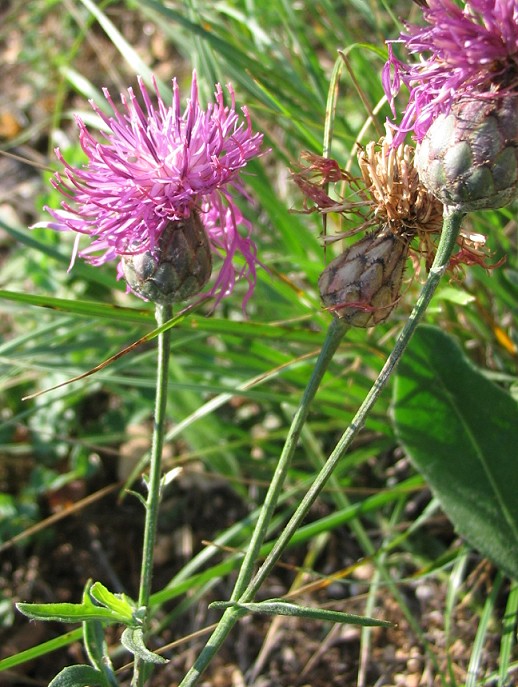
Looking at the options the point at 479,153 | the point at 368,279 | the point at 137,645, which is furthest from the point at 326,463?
the point at 479,153

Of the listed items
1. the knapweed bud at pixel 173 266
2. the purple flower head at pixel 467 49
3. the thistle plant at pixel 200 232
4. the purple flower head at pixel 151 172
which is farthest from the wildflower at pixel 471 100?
the knapweed bud at pixel 173 266

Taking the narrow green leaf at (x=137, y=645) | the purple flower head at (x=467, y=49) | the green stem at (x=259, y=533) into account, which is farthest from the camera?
the green stem at (x=259, y=533)

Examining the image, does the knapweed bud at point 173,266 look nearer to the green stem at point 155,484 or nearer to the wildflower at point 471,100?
the green stem at point 155,484

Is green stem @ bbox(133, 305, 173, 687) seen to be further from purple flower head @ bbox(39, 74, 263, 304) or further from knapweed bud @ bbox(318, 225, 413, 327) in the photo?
knapweed bud @ bbox(318, 225, 413, 327)

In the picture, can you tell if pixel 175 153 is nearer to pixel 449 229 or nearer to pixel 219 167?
pixel 219 167

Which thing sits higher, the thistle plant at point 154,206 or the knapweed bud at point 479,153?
the thistle plant at point 154,206

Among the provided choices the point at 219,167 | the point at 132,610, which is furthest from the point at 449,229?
the point at 132,610

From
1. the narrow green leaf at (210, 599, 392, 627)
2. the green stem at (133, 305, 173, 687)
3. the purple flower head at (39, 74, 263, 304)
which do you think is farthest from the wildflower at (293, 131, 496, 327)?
the narrow green leaf at (210, 599, 392, 627)

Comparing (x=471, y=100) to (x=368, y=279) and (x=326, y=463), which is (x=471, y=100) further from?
(x=326, y=463)
